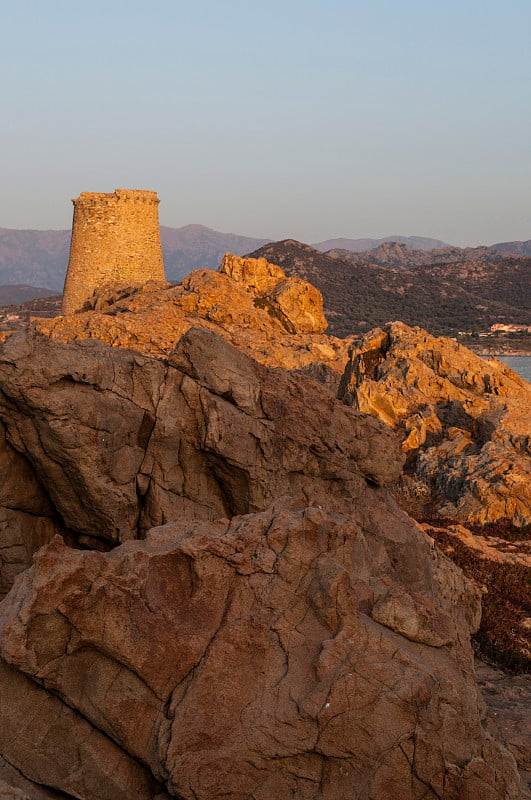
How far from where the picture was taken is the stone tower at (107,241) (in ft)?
128

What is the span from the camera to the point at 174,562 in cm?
669

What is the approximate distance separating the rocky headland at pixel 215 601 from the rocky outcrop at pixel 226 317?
17757 millimetres

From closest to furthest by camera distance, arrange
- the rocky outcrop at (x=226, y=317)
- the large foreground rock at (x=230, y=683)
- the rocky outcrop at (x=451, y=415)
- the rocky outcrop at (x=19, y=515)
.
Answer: the large foreground rock at (x=230, y=683), the rocky outcrop at (x=19, y=515), the rocky outcrop at (x=451, y=415), the rocky outcrop at (x=226, y=317)

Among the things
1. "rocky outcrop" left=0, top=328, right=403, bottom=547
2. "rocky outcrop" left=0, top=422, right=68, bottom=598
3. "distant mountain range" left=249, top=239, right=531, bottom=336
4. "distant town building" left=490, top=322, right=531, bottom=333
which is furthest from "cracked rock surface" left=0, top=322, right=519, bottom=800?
"distant town building" left=490, top=322, right=531, bottom=333

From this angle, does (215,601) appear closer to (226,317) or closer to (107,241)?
(226,317)

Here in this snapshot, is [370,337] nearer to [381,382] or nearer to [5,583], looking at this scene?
[381,382]

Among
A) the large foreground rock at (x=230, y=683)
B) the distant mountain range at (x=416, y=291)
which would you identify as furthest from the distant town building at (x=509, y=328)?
the large foreground rock at (x=230, y=683)

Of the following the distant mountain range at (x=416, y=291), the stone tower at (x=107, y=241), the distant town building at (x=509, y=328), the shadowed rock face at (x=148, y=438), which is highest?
the stone tower at (x=107, y=241)

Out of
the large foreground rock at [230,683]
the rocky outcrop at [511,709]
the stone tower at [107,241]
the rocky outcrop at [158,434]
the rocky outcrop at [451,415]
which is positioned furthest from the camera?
the stone tower at [107,241]

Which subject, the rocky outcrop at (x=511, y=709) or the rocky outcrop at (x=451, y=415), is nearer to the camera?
the rocky outcrop at (x=511, y=709)

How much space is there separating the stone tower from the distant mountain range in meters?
69.0

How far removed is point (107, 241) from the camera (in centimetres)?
3938

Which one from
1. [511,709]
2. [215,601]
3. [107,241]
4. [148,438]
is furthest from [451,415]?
[107,241]

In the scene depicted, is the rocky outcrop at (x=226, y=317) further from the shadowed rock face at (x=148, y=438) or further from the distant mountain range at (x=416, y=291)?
the distant mountain range at (x=416, y=291)
